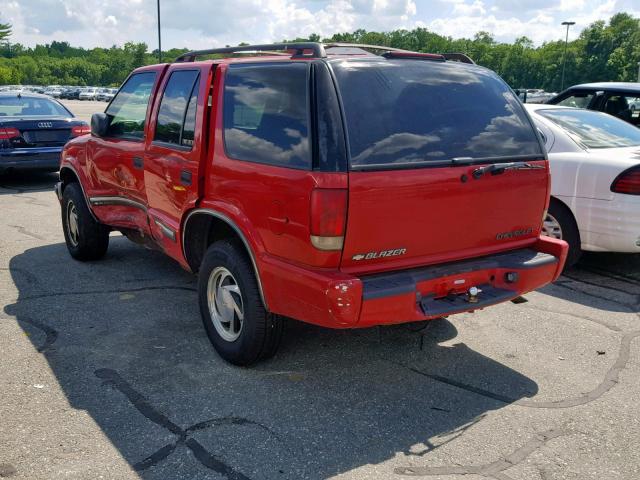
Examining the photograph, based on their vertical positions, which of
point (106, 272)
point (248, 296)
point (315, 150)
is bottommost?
point (106, 272)

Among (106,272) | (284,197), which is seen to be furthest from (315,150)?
(106,272)

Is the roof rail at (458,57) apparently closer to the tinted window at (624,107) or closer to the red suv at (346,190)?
the red suv at (346,190)

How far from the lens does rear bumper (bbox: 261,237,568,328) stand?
3270 mm

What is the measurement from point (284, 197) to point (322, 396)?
1.21 metres

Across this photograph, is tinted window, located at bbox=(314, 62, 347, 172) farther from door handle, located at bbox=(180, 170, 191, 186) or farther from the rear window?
door handle, located at bbox=(180, 170, 191, 186)

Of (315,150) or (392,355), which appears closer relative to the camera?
(315,150)

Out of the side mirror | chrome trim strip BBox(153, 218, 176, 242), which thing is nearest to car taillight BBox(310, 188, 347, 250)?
chrome trim strip BBox(153, 218, 176, 242)

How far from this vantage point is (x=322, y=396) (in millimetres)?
3760

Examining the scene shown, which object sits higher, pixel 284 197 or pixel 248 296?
pixel 284 197

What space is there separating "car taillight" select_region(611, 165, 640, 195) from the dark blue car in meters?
8.65

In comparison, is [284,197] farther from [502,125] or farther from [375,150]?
[502,125]

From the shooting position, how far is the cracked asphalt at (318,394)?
122 inches

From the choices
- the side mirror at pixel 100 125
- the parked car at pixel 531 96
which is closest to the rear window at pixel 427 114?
the side mirror at pixel 100 125

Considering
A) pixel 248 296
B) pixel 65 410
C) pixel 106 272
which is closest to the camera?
pixel 65 410
